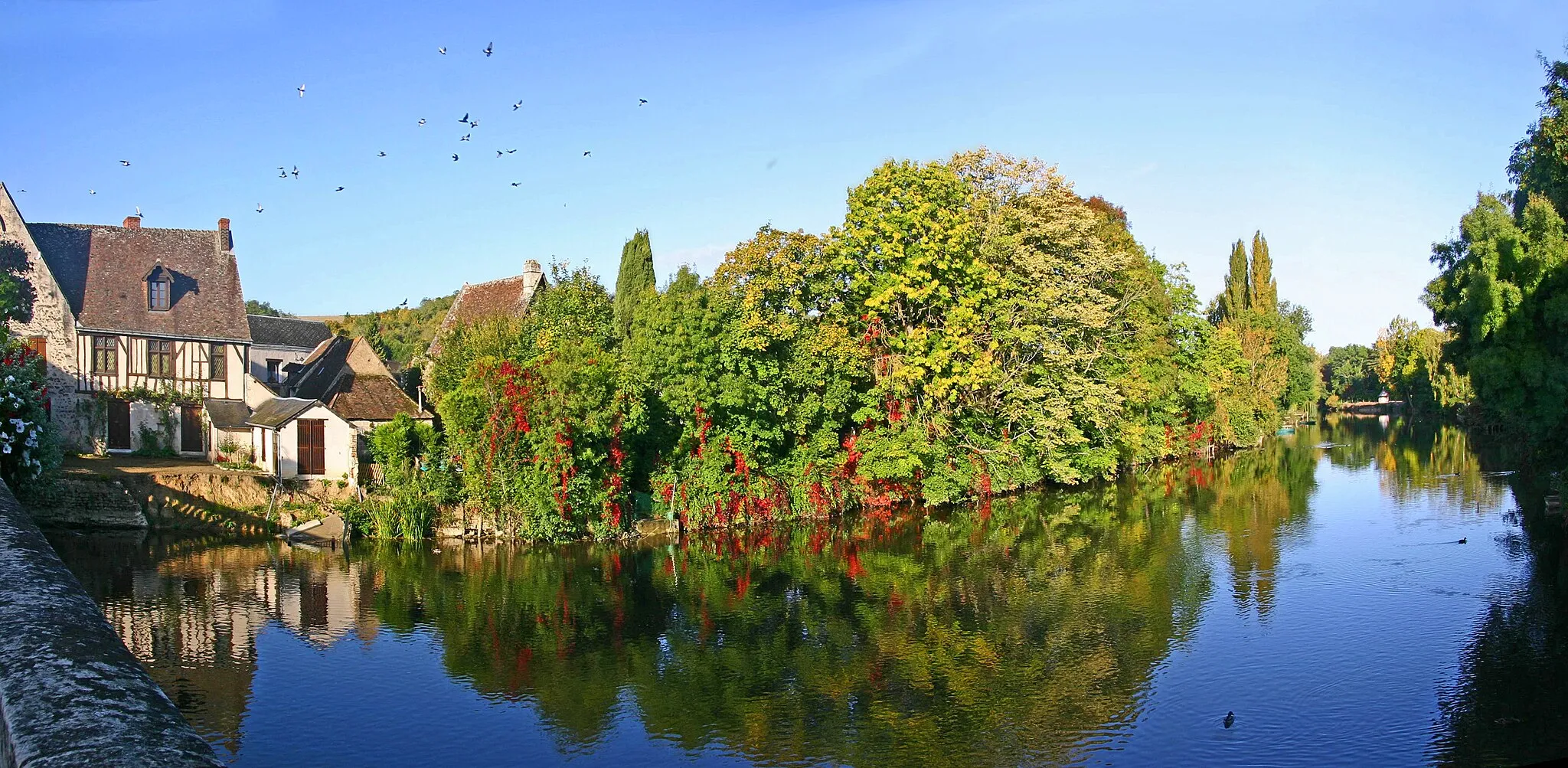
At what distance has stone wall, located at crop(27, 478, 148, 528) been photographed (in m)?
28.1

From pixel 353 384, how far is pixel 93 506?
8.91 m

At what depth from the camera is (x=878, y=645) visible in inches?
747

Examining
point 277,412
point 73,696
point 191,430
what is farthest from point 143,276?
point 73,696

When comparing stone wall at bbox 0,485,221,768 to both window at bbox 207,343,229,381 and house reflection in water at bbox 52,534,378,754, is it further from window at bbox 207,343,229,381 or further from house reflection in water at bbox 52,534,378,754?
window at bbox 207,343,229,381

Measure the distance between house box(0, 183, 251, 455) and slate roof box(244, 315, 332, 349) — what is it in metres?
13.5

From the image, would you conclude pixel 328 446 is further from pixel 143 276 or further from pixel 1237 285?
pixel 1237 285

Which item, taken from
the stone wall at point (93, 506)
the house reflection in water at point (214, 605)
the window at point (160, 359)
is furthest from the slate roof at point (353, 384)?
the house reflection in water at point (214, 605)

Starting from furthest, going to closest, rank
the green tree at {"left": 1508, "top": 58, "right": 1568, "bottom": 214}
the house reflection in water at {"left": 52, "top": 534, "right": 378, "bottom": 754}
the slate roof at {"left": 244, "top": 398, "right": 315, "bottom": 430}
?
the slate roof at {"left": 244, "top": 398, "right": 315, "bottom": 430} < the green tree at {"left": 1508, "top": 58, "right": 1568, "bottom": 214} < the house reflection in water at {"left": 52, "top": 534, "right": 378, "bottom": 754}

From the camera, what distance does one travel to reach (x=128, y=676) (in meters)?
5.14

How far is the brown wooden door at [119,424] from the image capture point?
1334 inches

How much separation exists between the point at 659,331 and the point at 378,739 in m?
19.0

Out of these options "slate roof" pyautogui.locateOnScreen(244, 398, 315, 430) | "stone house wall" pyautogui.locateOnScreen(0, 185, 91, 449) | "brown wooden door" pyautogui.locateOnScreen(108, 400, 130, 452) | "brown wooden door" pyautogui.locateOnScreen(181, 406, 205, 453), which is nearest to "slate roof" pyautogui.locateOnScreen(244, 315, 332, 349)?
"stone house wall" pyautogui.locateOnScreen(0, 185, 91, 449)

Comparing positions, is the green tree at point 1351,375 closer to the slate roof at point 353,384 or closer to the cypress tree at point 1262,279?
the cypress tree at point 1262,279

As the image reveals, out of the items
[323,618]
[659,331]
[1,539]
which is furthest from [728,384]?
[1,539]
